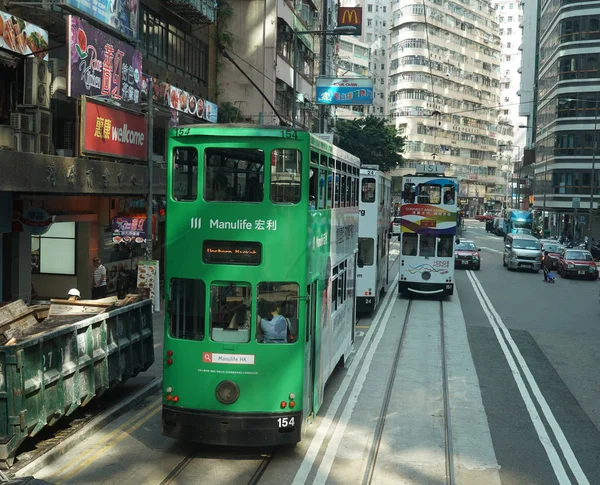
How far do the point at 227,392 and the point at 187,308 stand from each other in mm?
1091

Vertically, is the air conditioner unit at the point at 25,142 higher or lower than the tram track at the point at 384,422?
higher

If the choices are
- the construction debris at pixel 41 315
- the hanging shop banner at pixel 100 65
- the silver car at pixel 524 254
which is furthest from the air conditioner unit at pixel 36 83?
the silver car at pixel 524 254

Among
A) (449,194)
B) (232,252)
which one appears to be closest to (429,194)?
(449,194)

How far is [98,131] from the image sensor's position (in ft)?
64.4

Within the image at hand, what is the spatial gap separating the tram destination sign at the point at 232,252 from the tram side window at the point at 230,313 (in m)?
0.29

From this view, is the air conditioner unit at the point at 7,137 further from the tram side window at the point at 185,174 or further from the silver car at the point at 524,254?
the silver car at the point at 524,254

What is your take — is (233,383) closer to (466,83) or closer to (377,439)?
(377,439)

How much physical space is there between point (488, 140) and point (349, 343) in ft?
359

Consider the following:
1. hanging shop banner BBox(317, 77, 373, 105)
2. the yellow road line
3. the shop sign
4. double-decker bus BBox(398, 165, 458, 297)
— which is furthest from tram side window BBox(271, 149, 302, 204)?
hanging shop banner BBox(317, 77, 373, 105)

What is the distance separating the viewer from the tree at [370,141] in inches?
2438

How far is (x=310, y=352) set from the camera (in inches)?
395

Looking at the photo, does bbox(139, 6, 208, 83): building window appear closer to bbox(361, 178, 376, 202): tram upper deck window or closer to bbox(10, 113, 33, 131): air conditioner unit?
bbox(10, 113, 33, 131): air conditioner unit

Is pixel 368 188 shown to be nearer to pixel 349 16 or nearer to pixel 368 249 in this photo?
pixel 368 249

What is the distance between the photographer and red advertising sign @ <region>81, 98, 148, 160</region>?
1898 cm
